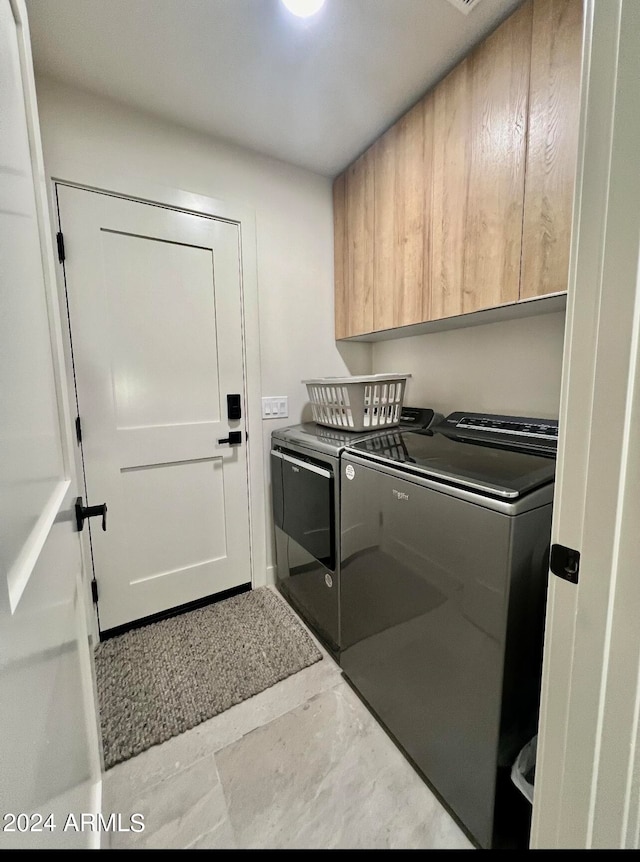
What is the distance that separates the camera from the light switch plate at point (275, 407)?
195 cm

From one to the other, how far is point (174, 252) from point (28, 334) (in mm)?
1281

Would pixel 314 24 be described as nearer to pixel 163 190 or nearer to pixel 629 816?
pixel 163 190

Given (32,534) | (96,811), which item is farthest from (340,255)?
(96,811)

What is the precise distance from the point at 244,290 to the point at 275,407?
2.20 feet

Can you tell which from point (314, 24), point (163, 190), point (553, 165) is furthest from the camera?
point (163, 190)

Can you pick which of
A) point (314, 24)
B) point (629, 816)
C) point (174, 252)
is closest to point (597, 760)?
point (629, 816)

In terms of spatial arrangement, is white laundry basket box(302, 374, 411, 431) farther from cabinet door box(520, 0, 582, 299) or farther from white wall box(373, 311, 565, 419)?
cabinet door box(520, 0, 582, 299)

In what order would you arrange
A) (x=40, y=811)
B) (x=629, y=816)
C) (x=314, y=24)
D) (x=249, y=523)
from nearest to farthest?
(x=40, y=811) → (x=629, y=816) → (x=314, y=24) → (x=249, y=523)

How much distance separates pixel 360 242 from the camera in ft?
5.94

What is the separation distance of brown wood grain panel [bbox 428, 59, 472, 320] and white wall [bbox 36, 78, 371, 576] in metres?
0.83

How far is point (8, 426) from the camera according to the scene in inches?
17.0

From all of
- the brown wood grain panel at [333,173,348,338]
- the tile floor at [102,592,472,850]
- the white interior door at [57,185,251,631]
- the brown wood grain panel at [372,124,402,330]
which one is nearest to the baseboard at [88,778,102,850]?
the tile floor at [102,592,472,850]

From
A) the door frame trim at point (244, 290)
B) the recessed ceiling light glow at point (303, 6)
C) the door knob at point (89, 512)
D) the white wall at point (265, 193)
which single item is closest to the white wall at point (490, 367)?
the white wall at point (265, 193)

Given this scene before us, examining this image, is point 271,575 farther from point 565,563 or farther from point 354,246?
point 354,246
